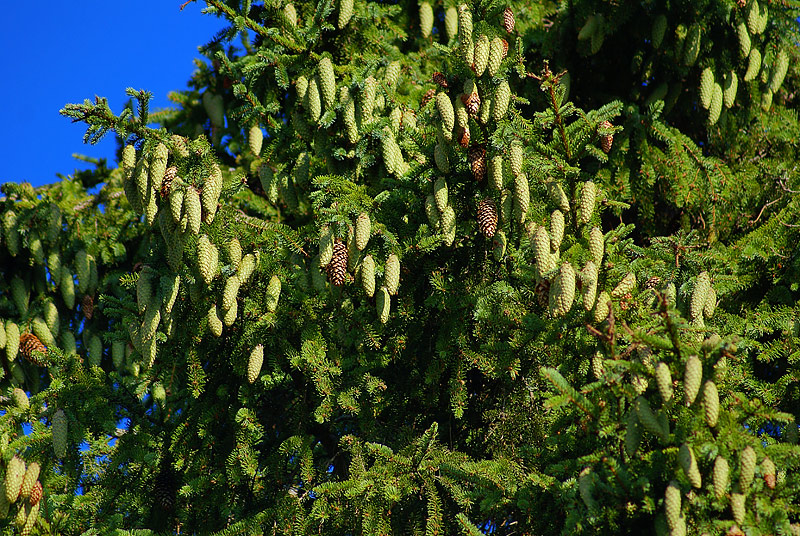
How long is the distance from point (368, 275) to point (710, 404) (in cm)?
168

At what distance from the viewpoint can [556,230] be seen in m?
3.84

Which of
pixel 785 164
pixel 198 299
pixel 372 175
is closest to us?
pixel 198 299

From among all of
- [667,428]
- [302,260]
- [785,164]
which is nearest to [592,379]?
[667,428]

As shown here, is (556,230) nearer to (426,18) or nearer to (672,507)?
(672,507)

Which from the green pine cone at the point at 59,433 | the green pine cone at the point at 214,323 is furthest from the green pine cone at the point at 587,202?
the green pine cone at the point at 59,433

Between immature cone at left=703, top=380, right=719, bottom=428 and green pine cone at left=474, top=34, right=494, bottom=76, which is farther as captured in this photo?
green pine cone at left=474, top=34, right=494, bottom=76

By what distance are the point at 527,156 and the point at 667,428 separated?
1559 millimetres

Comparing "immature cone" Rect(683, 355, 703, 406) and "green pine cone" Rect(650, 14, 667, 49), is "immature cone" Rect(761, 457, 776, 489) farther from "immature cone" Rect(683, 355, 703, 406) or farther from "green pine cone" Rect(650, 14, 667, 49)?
"green pine cone" Rect(650, 14, 667, 49)

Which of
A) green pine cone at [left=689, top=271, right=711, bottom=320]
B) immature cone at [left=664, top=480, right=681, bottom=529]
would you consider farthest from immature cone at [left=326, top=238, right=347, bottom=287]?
immature cone at [left=664, top=480, right=681, bottom=529]

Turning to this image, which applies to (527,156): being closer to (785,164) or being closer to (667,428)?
(667,428)

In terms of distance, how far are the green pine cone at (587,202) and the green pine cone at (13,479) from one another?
313 cm

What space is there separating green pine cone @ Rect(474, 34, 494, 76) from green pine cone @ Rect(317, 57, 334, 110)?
1.12 m

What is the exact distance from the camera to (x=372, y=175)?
5.18 meters

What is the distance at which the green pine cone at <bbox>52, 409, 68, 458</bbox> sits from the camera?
441 cm
